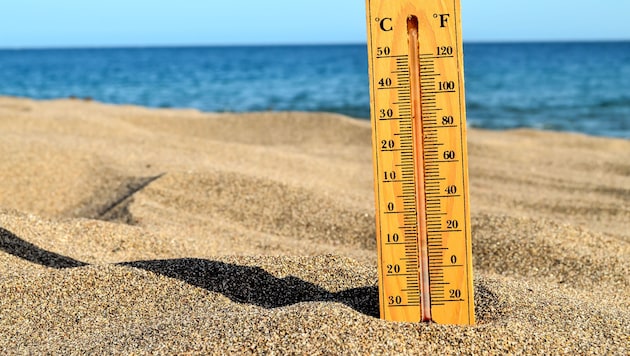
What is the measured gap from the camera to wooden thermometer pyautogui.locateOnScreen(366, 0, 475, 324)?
2.73 m

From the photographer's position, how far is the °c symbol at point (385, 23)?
2725mm

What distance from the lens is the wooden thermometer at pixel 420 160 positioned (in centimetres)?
273

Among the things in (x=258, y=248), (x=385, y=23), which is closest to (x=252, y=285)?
(x=385, y=23)

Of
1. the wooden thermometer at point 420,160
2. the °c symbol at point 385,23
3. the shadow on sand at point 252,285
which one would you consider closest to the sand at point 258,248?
the shadow on sand at point 252,285

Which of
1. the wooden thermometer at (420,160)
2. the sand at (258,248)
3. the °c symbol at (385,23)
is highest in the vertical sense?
the °c symbol at (385,23)

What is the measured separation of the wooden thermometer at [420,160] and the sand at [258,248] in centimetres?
15

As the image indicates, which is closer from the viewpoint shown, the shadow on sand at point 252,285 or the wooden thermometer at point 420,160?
the wooden thermometer at point 420,160

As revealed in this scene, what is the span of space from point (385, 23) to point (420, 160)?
1.67 feet

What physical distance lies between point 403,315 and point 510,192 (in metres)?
4.74

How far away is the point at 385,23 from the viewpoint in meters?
2.73

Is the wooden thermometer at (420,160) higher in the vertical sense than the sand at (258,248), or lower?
higher

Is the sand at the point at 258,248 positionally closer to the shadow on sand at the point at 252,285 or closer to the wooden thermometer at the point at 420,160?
the shadow on sand at the point at 252,285

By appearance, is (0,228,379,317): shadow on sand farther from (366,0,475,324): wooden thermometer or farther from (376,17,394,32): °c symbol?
(376,17,394,32): °c symbol

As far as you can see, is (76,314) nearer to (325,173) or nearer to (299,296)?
(299,296)
